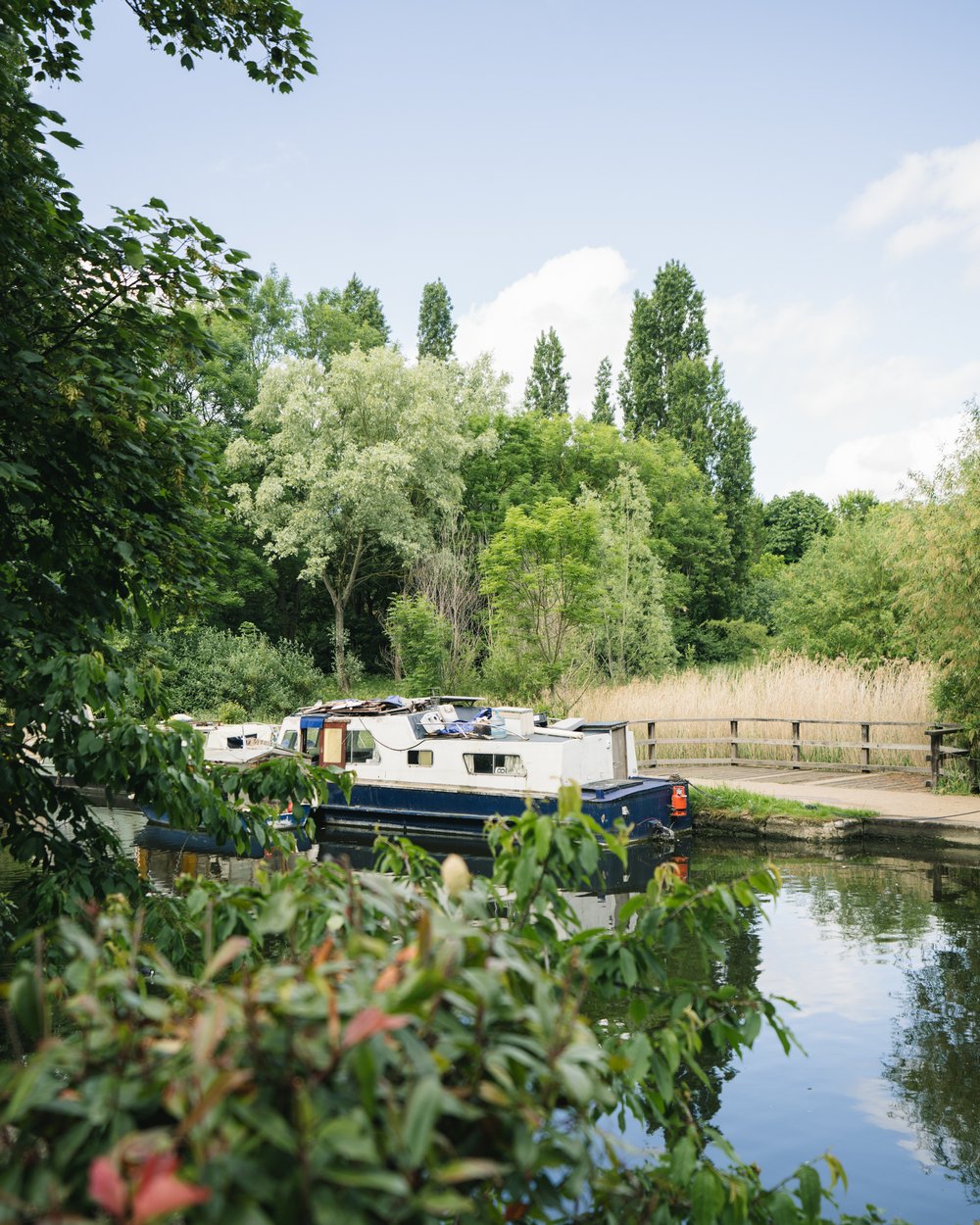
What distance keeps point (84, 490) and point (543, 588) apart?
61.3 feet

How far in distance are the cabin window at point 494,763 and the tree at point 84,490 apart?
448 inches

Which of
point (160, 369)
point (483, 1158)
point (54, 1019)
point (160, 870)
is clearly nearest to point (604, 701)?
point (160, 870)

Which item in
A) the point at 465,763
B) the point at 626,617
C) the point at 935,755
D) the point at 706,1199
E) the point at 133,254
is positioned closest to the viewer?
the point at 706,1199

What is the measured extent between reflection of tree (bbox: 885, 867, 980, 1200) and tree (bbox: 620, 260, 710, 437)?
40428 mm

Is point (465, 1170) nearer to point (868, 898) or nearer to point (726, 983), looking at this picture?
point (726, 983)

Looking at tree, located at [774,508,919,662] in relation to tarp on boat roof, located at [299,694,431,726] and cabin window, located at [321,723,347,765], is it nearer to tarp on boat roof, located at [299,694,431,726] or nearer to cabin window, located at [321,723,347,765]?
tarp on boat roof, located at [299,694,431,726]

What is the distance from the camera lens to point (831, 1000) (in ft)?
28.8

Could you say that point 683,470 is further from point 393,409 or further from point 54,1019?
point 54,1019

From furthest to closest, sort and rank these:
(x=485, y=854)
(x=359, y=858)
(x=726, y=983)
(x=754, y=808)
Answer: (x=485, y=854) < (x=754, y=808) < (x=359, y=858) < (x=726, y=983)

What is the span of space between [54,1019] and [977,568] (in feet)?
45.7

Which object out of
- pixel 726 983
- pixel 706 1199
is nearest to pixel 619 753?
pixel 726 983

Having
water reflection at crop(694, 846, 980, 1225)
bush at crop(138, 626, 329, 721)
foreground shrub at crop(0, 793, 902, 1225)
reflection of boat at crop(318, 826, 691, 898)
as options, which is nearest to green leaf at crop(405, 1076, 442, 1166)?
foreground shrub at crop(0, 793, 902, 1225)

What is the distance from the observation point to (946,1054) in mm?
7578

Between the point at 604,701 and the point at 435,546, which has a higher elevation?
the point at 435,546
